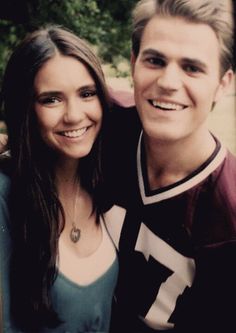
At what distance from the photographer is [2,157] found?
2.21 meters

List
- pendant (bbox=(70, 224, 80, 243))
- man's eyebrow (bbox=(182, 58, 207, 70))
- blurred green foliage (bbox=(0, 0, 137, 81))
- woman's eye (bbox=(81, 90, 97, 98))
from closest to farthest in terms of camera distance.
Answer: man's eyebrow (bbox=(182, 58, 207, 70))
woman's eye (bbox=(81, 90, 97, 98))
pendant (bbox=(70, 224, 80, 243))
blurred green foliage (bbox=(0, 0, 137, 81))

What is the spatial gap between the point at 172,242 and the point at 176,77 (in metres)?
0.74

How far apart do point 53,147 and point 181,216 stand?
0.67m

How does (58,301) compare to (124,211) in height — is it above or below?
below

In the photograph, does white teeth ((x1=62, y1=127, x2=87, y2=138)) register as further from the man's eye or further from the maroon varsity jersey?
the man's eye

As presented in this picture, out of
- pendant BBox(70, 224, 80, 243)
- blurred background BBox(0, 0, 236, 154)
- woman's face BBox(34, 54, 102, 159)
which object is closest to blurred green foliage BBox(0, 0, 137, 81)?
blurred background BBox(0, 0, 236, 154)

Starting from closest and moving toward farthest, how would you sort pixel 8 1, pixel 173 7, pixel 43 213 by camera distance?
pixel 173 7 → pixel 43 213 → pixel 8 1

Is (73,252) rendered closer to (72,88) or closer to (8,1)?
(72,88)

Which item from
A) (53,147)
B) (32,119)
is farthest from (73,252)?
(32,119)

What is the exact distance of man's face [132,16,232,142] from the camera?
1.99 metres

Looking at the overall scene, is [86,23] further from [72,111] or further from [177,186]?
[177,186]

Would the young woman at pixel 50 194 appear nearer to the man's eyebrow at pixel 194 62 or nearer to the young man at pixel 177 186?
the young man at pixel 177 186

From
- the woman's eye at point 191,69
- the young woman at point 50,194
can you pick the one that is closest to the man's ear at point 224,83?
the woman's eye at point 191,69

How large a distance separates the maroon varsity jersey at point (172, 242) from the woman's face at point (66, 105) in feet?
0.99
